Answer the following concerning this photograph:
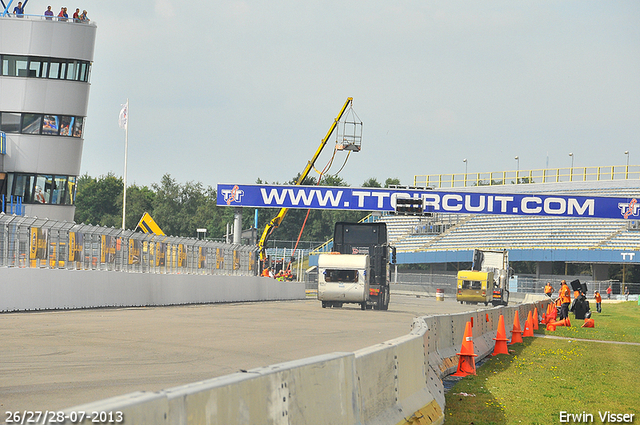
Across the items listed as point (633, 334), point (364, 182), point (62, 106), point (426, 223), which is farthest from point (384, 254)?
point (364, 182)

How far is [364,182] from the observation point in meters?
139

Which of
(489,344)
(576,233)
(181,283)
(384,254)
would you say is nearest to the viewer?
(489,344)

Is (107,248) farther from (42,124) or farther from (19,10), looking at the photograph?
(19,10)

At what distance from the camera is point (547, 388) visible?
12.2m

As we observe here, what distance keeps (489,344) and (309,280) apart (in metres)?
46.8

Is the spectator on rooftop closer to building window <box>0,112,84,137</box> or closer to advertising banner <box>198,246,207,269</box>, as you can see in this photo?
building window <box>0,112,84,137</box>

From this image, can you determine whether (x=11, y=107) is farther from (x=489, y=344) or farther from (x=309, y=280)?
(x=489, y=344)

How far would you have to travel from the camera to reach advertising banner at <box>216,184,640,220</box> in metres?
48.5

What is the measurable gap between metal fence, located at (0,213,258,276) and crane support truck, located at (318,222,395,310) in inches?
200

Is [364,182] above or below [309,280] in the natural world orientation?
above

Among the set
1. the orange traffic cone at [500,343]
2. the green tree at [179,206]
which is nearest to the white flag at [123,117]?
the orange traffic cone at [500,343]

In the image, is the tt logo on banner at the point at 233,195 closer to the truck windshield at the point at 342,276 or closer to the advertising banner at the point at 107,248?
the truck windshield at the point at 342,276

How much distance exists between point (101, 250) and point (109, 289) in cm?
135

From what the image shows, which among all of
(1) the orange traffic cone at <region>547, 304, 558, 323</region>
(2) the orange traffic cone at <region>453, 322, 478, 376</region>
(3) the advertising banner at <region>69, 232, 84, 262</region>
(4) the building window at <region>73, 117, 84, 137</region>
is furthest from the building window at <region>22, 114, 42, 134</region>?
(2) the orange traffic cone at <region>453, 322, 478, 376</region>
